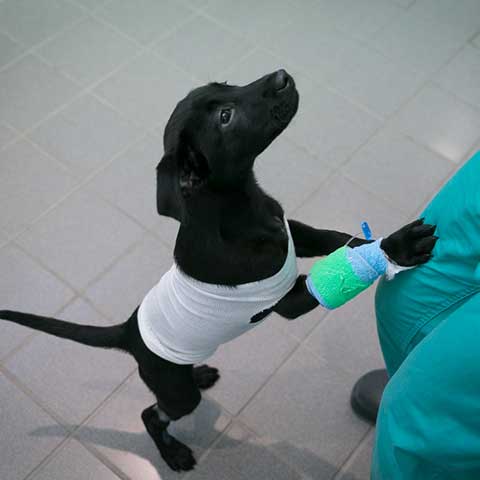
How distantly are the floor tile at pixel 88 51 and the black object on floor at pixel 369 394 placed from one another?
6.88ft

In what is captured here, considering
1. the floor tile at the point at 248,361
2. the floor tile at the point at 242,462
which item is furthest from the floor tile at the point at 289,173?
the floor tile at the point at 242,462

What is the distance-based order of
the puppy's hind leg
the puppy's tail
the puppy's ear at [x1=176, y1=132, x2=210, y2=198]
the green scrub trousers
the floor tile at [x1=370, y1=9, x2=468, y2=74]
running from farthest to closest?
the floor tile at [x1=370, y1=9, x2=468, y2=74] < the puppy's hind leg < the puppy's tail < the puppy's ear at [x1=176, y1=132, x2=210, y2=198] < the green scrub trousers

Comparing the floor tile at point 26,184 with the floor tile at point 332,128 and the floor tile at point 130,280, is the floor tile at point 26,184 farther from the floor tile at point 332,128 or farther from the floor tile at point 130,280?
the floor tile at point 332,128

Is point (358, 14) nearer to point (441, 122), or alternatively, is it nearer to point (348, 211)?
point (441, 122)

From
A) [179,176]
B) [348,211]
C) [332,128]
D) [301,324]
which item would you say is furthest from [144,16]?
[179,176]

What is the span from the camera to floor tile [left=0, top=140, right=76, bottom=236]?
243cm

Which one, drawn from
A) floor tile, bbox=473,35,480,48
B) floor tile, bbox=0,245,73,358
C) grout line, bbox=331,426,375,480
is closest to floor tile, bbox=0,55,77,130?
floor tile, bbox=0,245,73,358

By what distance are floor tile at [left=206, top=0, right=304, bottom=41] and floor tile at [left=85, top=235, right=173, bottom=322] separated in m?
1.52

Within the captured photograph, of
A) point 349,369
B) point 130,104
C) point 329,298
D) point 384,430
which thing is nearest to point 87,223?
point 130,104

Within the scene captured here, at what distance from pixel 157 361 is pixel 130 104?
176cm

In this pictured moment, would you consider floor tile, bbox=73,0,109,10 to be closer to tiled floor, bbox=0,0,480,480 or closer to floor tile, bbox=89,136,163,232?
tiled floor, bbox=0,0,480,480

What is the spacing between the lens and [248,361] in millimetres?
2072

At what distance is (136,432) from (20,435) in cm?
41

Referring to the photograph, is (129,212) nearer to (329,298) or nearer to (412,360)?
(329,298)
